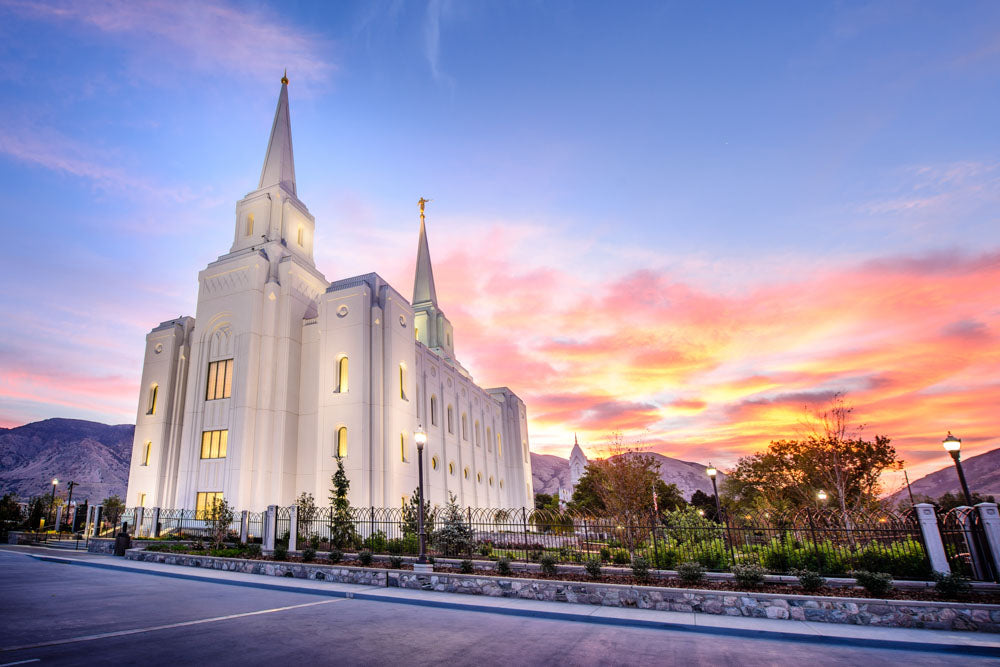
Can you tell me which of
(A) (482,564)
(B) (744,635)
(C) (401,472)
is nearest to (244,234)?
(C) (401,472)

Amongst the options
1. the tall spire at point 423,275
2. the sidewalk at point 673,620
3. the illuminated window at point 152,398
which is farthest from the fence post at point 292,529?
the tall spire at point 423,275

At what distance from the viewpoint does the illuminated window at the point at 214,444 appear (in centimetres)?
2851

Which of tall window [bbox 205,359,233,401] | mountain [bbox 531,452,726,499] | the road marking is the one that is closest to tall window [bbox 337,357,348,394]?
tall window [bbox 205,359,233,401]

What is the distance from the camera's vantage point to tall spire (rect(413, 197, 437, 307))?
53.7 meters

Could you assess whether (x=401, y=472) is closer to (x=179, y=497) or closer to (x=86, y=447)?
(x=179, y=497)

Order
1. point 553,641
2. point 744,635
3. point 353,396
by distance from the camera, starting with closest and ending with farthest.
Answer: point 553,641
point 744,635
point 353,396

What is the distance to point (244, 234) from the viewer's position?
115 ft

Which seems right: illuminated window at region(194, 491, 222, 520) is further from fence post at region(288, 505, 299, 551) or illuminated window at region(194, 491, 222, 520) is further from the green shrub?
the green shrub

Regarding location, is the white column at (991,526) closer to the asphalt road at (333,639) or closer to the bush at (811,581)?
the bush at (811,581)

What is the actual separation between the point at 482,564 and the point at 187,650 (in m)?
9.73

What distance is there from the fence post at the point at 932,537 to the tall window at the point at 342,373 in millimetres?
26201

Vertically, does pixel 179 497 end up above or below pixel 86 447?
below

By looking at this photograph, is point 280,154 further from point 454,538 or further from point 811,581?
point 811,581

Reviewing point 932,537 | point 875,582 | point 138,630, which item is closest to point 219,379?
point 138,630
